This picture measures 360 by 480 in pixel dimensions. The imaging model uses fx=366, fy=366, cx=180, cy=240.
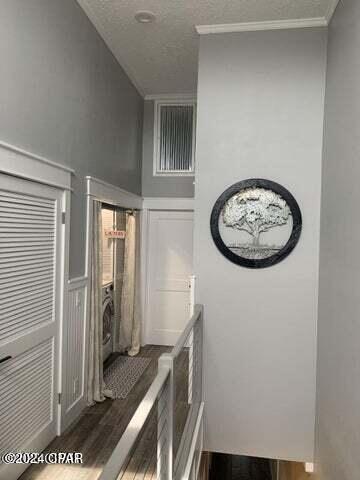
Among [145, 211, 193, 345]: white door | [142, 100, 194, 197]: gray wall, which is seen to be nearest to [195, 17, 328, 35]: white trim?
[142, 100, 194, 197]: gray wall

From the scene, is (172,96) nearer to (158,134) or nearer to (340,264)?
(158,134)

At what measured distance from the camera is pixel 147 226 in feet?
17.0

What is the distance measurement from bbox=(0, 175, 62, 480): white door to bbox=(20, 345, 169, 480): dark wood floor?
14cm

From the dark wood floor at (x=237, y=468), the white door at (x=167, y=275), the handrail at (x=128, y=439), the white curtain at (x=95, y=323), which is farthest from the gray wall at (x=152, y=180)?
the handrail at (x=128, y=439)

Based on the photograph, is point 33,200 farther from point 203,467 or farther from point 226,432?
point 203,467

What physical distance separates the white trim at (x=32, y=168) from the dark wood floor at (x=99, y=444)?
1739 mm

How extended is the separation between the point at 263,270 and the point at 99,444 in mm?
1883

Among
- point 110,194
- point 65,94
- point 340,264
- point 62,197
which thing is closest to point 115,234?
point 110,194

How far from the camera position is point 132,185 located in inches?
185

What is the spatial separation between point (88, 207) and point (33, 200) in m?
0.87

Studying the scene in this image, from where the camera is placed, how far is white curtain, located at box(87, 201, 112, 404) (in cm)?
344

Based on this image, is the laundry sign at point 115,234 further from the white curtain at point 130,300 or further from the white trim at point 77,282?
the white trim at point 77,282

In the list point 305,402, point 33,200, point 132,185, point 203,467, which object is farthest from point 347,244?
point 132,185

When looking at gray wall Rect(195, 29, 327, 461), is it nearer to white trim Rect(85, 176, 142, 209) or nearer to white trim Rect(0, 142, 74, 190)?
white trim Rect(85, 176, 142, 209)
